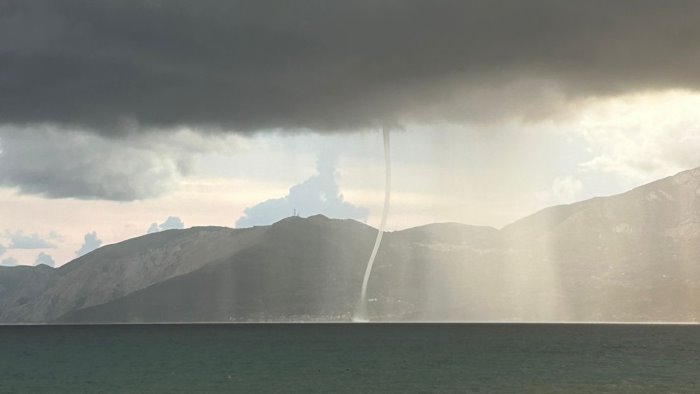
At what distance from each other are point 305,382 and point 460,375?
2697cm

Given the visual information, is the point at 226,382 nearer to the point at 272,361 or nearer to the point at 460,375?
the point at 460,375

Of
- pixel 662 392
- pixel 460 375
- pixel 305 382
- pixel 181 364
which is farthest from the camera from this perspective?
pixel 181 364

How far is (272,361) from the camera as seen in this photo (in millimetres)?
189375

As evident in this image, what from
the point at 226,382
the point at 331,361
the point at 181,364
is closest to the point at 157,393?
the point at 226,382

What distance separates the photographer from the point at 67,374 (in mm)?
158500

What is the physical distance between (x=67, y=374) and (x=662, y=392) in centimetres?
9902

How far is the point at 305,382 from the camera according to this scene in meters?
135

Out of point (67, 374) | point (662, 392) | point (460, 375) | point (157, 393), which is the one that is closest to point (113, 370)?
point (67, 374)

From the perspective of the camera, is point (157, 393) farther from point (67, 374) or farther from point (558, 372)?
point (558, 372)

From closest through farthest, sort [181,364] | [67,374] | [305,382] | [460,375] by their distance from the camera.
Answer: [305,382] → [460,375] → [67,374] → [181,364]

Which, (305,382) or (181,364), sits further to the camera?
(181,364)

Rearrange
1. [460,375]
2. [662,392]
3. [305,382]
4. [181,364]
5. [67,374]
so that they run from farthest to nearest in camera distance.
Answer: [181,364] < [67,374] < [460,375] < [305,382] < [662,392]

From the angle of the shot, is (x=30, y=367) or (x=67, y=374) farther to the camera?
(x=30, y=367)

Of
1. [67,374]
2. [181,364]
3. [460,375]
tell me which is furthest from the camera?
[181,364]
